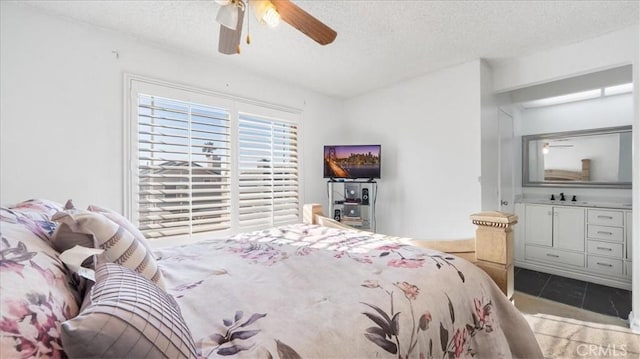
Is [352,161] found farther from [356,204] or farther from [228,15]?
[228,15]

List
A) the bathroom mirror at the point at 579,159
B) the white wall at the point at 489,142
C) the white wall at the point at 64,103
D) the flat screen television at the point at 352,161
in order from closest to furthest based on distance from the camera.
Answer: the white wall at the point at 64,103 → the white wall at the point at 489,142 → the bathroom mirror at the point at 579,159 → the flat screen television at the point at 352,161

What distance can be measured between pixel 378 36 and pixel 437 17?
47 centimetres

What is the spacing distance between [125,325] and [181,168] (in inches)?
91.4

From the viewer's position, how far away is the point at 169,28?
2180mm

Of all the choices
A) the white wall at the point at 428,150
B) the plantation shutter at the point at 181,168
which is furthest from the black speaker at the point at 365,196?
the plantation shutter at the point at 181,168

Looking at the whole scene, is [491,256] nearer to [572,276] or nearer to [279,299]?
[279,299]

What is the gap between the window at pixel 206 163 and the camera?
94.0 inches

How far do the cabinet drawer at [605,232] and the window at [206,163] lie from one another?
3.51 meters

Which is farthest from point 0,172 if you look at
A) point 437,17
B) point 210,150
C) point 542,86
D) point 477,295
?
point 542,86

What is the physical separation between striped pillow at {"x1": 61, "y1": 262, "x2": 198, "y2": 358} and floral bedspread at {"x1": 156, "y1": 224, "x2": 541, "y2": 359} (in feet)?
0.40

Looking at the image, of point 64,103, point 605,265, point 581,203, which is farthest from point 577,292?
point 64,103

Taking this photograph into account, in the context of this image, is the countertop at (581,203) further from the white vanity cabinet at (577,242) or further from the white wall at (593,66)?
the white wall at (593,66)

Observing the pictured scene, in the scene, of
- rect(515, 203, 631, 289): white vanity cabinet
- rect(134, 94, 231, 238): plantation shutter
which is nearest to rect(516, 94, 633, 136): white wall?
rect(515, 203, 631, 289): white vanity cabinet

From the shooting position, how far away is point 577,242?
3.29 metres
